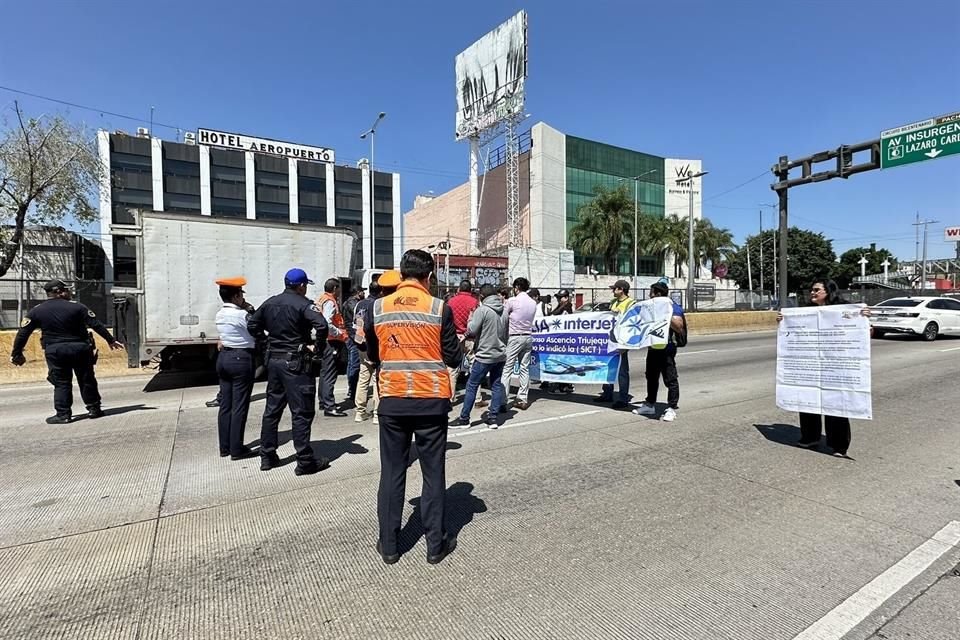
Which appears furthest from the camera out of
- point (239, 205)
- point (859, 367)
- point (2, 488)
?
point (239, 205)

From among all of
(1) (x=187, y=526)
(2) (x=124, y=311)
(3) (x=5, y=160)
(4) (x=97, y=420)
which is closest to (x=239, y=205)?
(3) (x=5, y=160)

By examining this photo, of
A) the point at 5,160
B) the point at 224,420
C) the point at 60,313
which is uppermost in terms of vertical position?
the point at 5,160

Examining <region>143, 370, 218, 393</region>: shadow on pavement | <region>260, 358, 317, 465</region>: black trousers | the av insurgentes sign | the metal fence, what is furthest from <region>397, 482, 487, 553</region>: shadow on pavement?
the av insurgentes sign

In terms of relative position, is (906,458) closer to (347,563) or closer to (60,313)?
(347,563)

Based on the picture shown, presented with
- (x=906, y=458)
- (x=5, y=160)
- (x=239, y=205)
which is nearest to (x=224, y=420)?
(x=906, y=458)

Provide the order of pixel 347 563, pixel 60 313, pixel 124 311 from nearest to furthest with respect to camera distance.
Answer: pixel 347 563 → pixel 60 313 → pixel 124 311

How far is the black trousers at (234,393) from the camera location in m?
5.25

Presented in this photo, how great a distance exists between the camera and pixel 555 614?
8.70 feet

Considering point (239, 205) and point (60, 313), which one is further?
point (239, 205)

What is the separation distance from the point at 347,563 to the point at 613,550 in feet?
5.57

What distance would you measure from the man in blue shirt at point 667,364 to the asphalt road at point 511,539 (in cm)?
71

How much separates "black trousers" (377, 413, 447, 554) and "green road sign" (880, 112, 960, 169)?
60.9ft

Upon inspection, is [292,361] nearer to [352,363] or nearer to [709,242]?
[352,363]

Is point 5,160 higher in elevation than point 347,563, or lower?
higher
